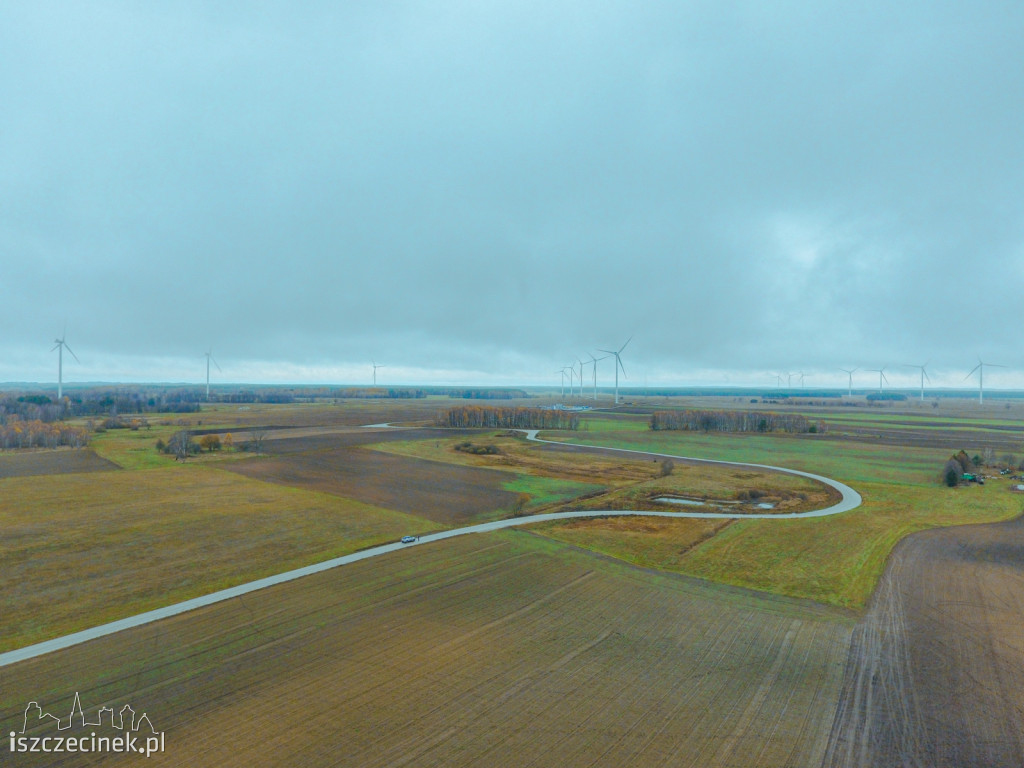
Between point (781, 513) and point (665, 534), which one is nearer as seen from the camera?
point (665, 534)

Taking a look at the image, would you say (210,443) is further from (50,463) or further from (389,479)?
(389,479)

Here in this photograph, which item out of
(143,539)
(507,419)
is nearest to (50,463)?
(143,539)

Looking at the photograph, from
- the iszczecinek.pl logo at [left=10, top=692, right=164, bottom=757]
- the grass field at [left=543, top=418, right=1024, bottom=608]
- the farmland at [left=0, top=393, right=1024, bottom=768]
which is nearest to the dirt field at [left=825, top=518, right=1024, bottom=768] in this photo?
the farmland at [left=0, top=393, right=1024, bottom=768]

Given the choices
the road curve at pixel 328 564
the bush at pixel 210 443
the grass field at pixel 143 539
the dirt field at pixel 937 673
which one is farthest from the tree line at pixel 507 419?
the dirt field at pixel 937 673

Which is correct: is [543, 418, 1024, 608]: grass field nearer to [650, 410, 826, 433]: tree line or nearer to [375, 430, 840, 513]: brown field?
[375, 430, 840, 513]: brown field

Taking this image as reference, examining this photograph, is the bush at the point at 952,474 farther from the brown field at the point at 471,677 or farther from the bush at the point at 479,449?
the bush at the point at 479,449

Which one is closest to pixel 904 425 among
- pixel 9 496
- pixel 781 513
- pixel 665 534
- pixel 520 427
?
pixel 520 427

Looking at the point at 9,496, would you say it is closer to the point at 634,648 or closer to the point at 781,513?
the point at 634,648
